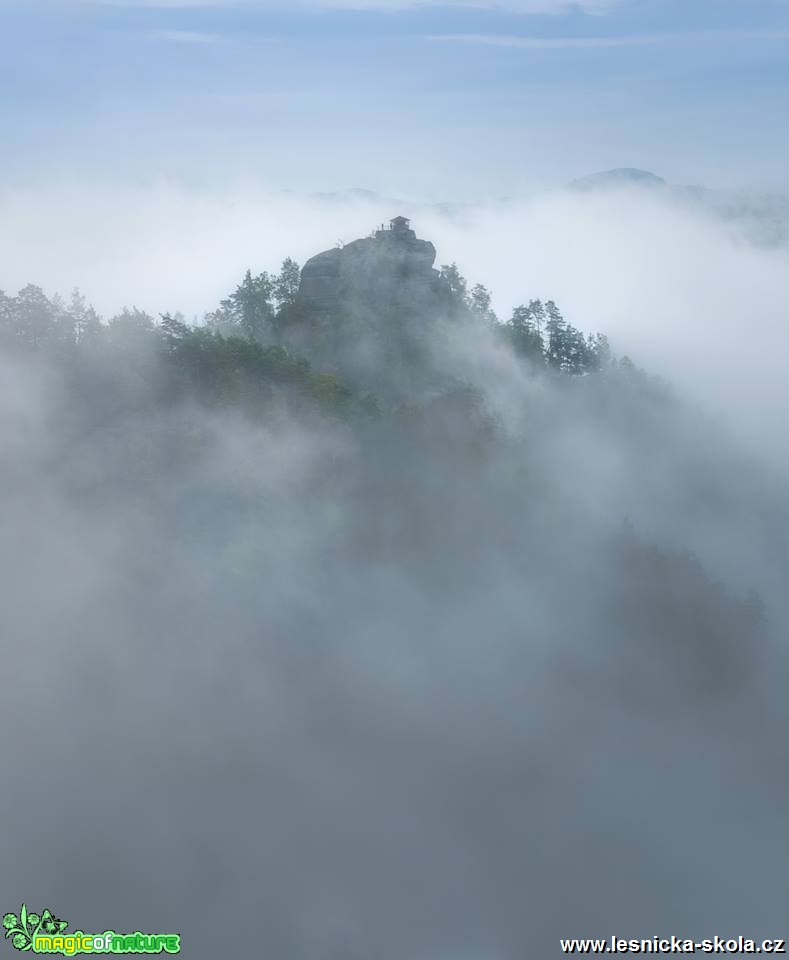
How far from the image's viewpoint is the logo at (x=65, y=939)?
41.0 m

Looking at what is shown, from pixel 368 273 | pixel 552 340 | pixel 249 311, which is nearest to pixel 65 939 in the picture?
pixel 249 311

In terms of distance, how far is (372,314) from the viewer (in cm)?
7150

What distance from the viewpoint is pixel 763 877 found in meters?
56.2

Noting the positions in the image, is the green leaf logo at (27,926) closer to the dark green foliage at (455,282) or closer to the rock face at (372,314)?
the rock face at (372,314)

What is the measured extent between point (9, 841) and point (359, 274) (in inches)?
1870

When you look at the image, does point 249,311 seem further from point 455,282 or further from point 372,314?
point 455,282

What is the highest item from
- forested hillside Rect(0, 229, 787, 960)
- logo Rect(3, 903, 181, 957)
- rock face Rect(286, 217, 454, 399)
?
rock face Rect(286, 217, 454, 399)

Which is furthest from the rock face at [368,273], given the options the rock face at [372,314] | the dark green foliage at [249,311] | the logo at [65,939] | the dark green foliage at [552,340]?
the logo at [65,939]

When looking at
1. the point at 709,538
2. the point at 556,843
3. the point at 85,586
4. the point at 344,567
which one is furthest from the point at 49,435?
the point at 709,538

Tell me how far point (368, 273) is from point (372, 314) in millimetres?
3549

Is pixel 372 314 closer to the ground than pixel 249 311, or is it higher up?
closer to the ground

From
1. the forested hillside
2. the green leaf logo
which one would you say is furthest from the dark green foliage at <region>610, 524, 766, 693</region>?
the green leaf logo

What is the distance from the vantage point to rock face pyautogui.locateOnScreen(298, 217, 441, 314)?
2815 inches

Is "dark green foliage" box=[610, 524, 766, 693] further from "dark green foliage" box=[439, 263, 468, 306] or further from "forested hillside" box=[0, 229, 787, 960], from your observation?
"dark green foliage" box=[439, 263, 468, 306]
